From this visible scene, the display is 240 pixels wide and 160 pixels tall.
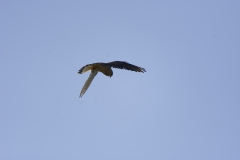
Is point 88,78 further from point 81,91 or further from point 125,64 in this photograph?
point 125,64

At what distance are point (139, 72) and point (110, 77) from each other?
1505 millimetres

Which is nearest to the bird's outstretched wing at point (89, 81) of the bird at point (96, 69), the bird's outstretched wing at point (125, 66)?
the bird at point (96, 69)

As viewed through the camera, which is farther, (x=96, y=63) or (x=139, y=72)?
(x=139, y=72)

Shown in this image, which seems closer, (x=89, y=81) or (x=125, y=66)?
(x=89, y=81)

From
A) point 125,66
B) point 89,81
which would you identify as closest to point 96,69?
point 89,81

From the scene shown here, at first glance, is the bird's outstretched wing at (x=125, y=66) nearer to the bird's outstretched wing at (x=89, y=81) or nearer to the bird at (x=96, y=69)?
the bird at (x=96, y=69)

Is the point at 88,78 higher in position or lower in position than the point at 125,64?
lower

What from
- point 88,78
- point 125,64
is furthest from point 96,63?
point 125,64

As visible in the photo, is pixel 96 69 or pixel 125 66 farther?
pixel 125 66

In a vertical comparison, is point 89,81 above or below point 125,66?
below

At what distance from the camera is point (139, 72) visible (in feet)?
53.8

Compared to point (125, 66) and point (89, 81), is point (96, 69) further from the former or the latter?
point (125, 66)

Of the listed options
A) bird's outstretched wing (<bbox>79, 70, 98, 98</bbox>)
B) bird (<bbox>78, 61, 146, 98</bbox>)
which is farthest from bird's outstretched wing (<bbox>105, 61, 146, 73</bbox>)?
bird's outstretched wing (<bbox>79, 70, 98, 98</bbox>)

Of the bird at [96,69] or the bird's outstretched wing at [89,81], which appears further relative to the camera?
the bird's outstretched wing at [89,81]
